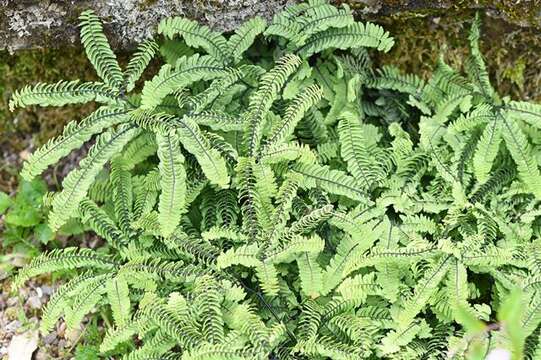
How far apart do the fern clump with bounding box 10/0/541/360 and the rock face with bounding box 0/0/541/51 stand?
0.16 meters

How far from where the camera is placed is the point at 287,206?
366 cm

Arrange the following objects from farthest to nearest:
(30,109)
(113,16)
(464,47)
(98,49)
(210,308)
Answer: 1. (30,109)
2. (464,47)
3. (113,16)
4. (98,49)
5. (210,308)

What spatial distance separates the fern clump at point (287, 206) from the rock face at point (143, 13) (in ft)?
0.51

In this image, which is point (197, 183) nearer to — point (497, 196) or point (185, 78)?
point (185, 78)

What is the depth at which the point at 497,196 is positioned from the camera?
3.98 meters

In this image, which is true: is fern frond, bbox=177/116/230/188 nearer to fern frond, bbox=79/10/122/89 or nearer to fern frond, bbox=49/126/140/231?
fern frond, bbox=49/126/140/231

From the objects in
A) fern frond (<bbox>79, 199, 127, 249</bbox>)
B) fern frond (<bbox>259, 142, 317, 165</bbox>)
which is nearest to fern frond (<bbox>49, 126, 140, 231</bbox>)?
fern frond (<bbox>79, 199, 127, 249</bbox>)

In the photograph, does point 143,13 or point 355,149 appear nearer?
point 355,149

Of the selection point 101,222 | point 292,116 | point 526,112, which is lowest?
point 101,222

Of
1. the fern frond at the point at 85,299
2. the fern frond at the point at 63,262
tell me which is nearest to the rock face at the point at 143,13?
the fern frond at the point at 63,262

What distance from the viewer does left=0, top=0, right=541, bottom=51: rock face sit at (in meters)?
3.92

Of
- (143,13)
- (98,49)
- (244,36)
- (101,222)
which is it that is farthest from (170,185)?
(143,13)

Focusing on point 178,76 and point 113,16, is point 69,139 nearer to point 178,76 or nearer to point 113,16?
point 178,76

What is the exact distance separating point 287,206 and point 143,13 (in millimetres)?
1507
